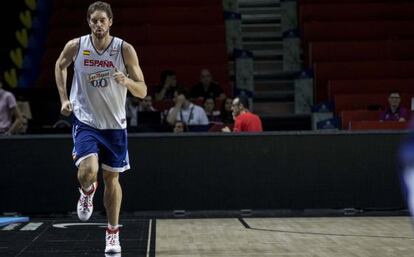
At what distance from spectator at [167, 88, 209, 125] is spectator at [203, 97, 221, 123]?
1.32 feet

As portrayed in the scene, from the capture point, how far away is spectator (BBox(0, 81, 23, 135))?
39.4ft

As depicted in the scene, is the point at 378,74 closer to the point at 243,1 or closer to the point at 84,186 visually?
the point at 243,1

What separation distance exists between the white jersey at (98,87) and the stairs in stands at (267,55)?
29.4 feet

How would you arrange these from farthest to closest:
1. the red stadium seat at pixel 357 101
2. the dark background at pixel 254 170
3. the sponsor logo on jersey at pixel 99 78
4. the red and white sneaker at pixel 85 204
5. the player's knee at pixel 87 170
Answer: the red stadium seat at pixel 357 101 < the dark background at pixel 254 170 < the red and white sneaker at pixel 85 204 < the sponsor logo on jersey at pixel 99 78 < the player's knee at pixel 87 170

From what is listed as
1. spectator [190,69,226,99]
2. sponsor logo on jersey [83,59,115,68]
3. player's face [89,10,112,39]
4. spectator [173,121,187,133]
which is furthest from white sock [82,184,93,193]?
spectator [190,69,226,99]

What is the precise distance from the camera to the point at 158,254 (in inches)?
291

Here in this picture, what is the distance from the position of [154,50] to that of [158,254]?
952 cm

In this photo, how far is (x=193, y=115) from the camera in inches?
503

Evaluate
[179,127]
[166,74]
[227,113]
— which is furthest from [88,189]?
[166,74]

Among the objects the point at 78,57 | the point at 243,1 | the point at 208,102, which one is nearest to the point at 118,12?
the point at 243,1

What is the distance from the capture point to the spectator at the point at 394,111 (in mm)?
12938

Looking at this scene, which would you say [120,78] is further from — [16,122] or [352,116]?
[352,116]

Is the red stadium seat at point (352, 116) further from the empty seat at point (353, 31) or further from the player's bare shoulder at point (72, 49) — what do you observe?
the player's bare shoulder at point (72, 49)

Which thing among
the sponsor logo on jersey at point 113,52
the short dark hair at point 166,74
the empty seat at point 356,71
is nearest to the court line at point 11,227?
the sponsor logo on jersey at point 113,52
